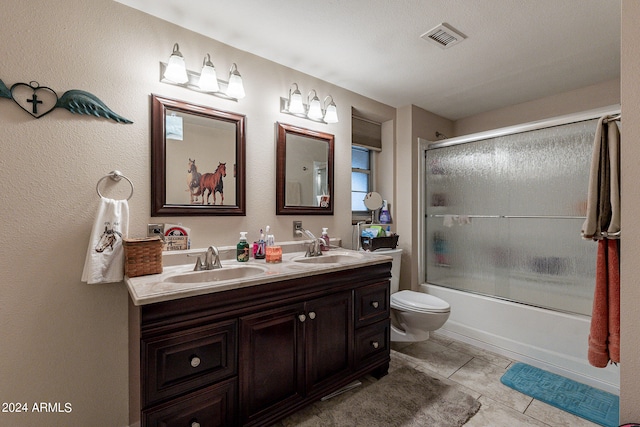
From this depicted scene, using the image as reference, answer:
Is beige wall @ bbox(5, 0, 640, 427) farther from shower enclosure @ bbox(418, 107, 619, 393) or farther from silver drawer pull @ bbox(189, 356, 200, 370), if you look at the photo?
shower enclosure @ bbox(418, 107, 619, 393)

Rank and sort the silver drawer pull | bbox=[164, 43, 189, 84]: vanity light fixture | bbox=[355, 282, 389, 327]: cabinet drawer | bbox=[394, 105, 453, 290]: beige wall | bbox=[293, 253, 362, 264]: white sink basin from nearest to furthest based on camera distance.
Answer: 1. the silver drawer pull
2. bbox=[164, 43, 189, 84]: vanity light fixture
3. bbox=[355, 282, 389, 327]: cabinet drawer
4. bbox=[293, 253, 362, 264]: white sink basin
5. bbox=[394, 105, 453, 290]: beige wall

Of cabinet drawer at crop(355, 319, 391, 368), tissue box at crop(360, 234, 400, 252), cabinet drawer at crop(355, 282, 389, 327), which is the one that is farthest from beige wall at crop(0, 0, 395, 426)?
tissue box at crop(360, 234, 400, 252)

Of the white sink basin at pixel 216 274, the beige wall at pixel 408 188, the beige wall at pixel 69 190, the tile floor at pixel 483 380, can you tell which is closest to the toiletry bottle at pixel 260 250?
the white sink basin at pixel 216 274

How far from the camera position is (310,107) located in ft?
7.05

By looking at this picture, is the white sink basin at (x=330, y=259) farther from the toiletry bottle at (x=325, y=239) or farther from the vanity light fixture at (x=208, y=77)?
the vanity light fixture at (x=208, y=77)

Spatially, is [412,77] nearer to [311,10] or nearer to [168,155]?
[311,10]

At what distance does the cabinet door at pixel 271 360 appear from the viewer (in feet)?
4.32

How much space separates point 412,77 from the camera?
2277 millimetres

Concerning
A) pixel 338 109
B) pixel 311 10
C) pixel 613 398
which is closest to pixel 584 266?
pixel 613 398

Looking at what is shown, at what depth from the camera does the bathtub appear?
6.27ft

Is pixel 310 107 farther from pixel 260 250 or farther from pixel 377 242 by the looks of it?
pixel 377 242

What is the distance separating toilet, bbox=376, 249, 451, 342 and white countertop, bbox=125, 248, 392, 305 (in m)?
0.53

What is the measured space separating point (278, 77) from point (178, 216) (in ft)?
3.97

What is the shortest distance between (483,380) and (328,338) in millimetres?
1198
